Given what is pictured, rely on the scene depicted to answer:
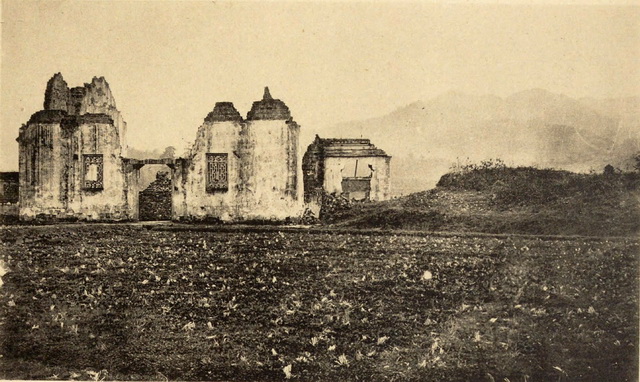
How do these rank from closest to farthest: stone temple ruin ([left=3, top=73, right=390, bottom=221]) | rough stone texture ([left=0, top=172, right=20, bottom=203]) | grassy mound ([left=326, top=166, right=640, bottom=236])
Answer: grassy mound ([left=326, top=166, right=640, bottom=236]) < rough stone texture ([left=0, top=172, right=20, bottom=203]) < stone temple ruin ([left=3, top=73, right=390, bottom=221])

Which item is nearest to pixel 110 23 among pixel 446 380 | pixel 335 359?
pixel 335 359

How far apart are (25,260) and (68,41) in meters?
3.54

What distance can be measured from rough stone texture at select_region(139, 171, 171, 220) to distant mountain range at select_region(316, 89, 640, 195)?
17.8 feet

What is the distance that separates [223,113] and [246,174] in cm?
139

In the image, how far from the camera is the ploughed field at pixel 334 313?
6.70 m

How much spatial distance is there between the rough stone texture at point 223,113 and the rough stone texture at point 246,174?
13 centimetres

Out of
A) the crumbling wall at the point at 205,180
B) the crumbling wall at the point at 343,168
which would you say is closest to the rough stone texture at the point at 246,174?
the crumbling wall at the point at 205,180

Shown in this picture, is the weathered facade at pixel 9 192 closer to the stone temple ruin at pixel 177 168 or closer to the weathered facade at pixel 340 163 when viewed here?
the stone temple ruin at pixel 177 168

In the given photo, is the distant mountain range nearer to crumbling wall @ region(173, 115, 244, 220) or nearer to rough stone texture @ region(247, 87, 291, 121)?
rough stone texture @ region(247, 87, 291, 121)

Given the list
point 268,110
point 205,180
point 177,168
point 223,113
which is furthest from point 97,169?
point 268,110

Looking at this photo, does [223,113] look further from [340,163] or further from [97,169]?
[340,163]

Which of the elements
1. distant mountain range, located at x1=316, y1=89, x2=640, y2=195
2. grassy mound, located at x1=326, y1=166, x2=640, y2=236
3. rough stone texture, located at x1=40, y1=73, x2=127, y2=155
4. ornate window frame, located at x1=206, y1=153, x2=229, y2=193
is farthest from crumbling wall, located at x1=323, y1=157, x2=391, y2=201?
rough stone texture, located at x1=40, y1=73, x2=127, y2=155

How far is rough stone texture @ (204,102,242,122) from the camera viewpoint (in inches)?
389

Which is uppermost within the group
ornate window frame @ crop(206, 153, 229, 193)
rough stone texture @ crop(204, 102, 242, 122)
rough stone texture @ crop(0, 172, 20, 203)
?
rough stone texture @ crop(204, 102, 242, 122)
